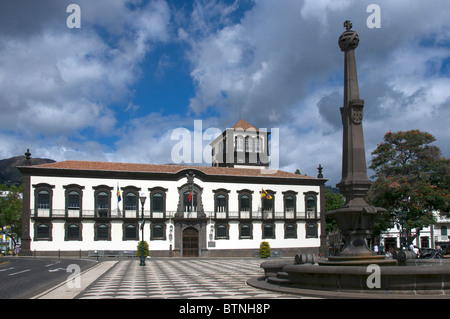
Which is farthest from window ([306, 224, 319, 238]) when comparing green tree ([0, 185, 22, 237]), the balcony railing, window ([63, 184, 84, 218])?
green tree ([0, 185, 22, 237])

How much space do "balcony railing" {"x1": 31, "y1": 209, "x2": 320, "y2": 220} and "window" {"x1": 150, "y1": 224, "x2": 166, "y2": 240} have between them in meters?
0.94

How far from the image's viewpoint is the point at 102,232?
155 feet

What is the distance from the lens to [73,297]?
12.2 meters

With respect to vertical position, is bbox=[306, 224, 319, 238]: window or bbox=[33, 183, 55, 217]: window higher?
bbox=[33, 183, 55, 217]: window

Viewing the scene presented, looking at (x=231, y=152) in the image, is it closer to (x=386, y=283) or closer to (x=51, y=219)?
(x=51, y=219)

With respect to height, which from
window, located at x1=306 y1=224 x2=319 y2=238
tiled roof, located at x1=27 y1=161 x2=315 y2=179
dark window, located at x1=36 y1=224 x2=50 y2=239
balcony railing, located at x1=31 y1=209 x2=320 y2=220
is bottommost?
window, located at x1=306 y1=224 x2=319 y2=238

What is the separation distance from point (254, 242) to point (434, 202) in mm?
23038

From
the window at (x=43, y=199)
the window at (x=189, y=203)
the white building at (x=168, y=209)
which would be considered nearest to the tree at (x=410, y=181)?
the white building at (x=168, y=209)

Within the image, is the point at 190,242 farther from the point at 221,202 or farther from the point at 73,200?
the point at 73,200

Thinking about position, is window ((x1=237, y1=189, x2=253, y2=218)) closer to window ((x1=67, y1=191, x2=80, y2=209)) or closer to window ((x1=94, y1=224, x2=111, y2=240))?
window ((x1=94, y1=224, x2=111, y2=240))

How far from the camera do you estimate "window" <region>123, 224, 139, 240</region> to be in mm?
47566

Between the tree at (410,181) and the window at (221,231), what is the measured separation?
1947 cm
